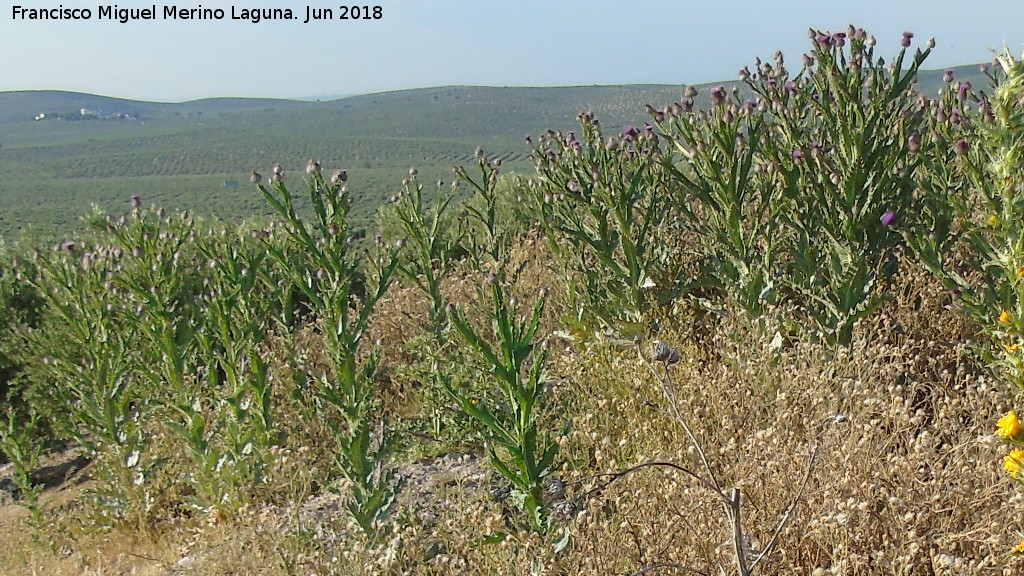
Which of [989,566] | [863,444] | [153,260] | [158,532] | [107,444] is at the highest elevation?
[153,260]

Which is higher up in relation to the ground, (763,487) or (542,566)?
(763,487)

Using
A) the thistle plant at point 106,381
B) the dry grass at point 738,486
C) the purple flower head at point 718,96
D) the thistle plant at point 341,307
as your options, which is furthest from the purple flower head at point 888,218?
the thistle plant at point 106,381

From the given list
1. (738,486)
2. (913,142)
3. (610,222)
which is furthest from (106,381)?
(913,142)

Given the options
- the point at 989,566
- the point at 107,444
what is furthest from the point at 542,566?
the point at 107,444

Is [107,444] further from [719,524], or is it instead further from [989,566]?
[989,566]

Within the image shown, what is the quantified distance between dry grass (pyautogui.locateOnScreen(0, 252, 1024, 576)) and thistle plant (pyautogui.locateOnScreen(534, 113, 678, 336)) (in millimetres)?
292

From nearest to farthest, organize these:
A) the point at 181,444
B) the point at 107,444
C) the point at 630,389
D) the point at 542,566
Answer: the point at 542,566, the point at 630,389, the point at 107,444, the point at 181,444

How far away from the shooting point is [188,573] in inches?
129

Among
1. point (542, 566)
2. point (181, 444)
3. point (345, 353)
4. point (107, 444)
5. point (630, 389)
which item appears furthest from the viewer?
point (181, 444)

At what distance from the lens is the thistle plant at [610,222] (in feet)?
13.9

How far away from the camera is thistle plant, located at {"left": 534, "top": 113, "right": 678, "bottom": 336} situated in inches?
167

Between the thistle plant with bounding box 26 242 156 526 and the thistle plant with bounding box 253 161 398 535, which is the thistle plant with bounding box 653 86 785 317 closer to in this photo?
the thistle plant with bounding box 253 161 398 535

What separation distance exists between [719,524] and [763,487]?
0.22 m

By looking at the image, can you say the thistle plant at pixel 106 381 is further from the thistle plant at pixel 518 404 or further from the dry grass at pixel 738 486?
the thistle plant at pixel 518 404
